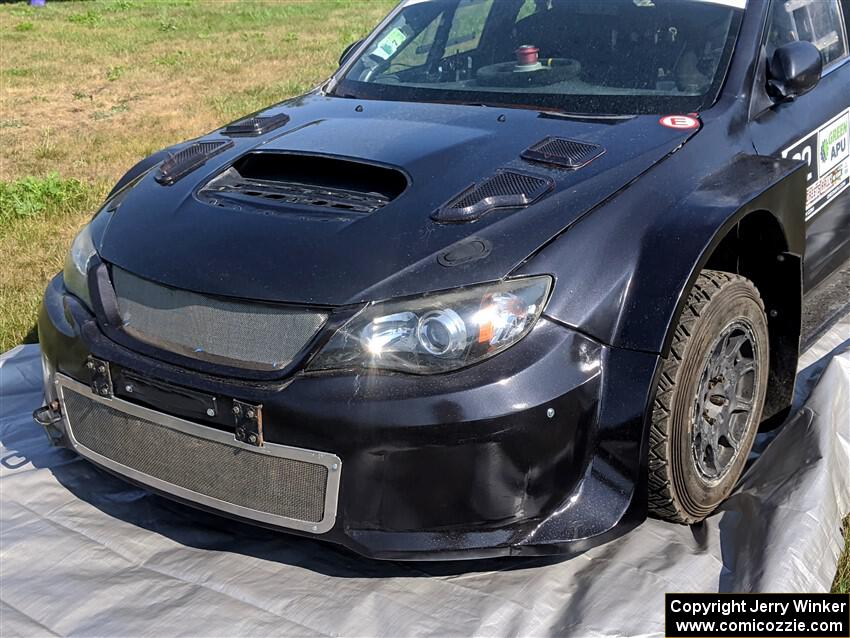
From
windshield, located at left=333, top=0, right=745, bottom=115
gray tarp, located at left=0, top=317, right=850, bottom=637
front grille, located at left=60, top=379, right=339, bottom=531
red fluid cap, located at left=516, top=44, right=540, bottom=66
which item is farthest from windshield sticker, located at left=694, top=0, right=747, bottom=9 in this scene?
front grille, located at left=60, top=379, right=339, bottom=531

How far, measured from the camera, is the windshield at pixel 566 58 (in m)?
3.29

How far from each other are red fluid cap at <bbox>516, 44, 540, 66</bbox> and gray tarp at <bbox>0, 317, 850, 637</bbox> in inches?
60.6

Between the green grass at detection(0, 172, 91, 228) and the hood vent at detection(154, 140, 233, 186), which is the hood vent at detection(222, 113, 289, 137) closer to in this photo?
the hood vent at detection(154, 140, 233, 186)

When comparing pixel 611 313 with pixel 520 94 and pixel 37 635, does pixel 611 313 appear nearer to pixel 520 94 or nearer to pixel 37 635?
pixel 520 94

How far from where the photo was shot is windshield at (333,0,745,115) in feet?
10.8

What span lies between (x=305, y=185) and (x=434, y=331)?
0.77 metres

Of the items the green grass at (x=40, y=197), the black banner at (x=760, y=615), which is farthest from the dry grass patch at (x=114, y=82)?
the black banner at (x=760, y=615)

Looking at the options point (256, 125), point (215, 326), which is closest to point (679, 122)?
point (256, 125)

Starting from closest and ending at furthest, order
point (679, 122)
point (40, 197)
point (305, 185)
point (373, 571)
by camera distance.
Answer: point (373, 571) < point (305, 185) < point (679, 122) < point (40, 197)

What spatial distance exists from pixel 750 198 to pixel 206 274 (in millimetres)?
1489

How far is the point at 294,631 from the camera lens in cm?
255

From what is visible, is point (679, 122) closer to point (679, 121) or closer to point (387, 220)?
point (679, 121)

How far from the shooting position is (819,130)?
3.61 metres

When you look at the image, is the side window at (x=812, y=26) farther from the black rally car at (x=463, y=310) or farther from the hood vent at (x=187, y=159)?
the hood vent at (x=187, y=159)
